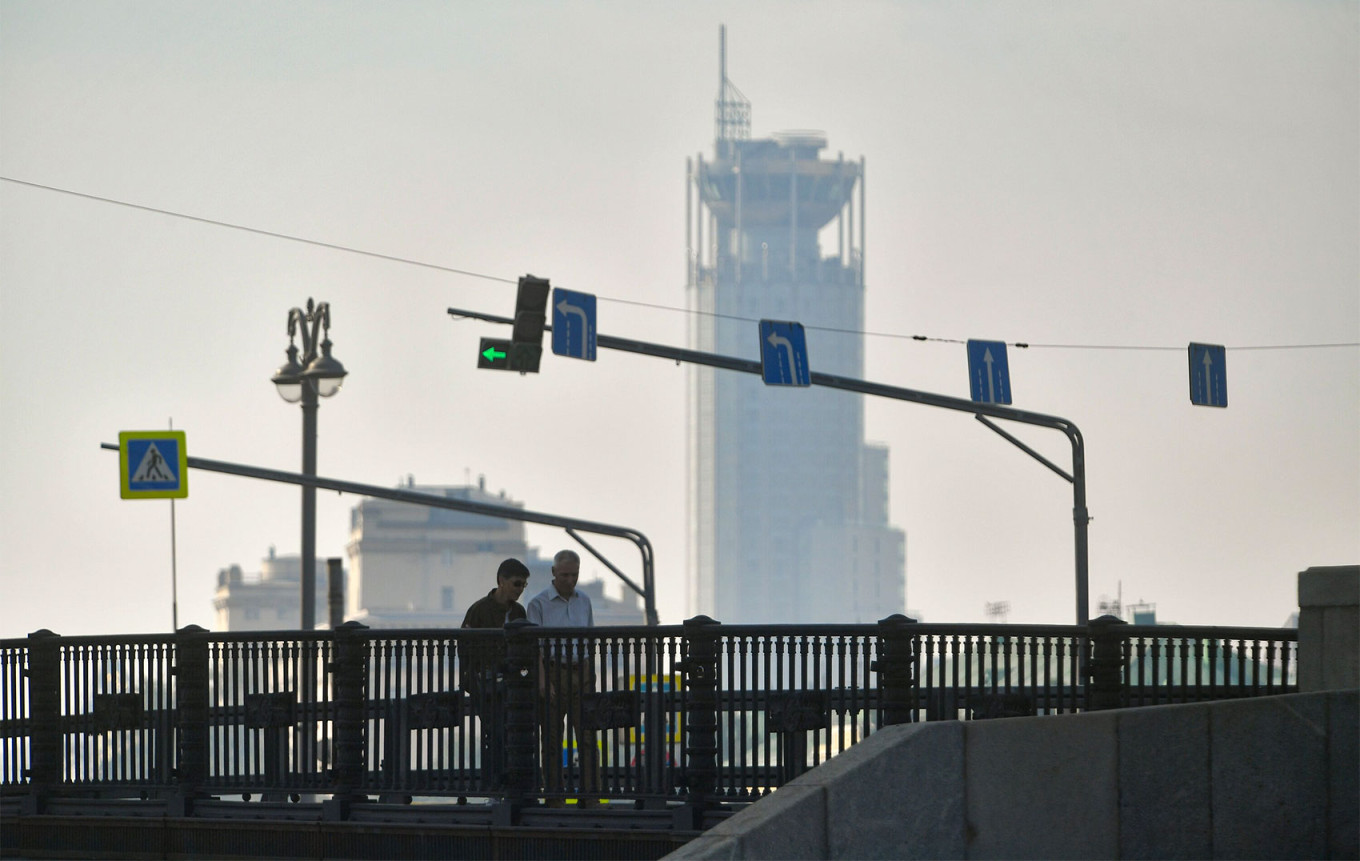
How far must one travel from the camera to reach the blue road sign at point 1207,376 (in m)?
32.0

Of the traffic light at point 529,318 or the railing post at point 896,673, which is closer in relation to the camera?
the railing post at point 896,673

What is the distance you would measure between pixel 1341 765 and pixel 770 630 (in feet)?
10.2

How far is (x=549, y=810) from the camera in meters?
12.1

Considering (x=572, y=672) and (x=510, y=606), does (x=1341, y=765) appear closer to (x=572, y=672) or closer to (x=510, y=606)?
(x=572, y=672)

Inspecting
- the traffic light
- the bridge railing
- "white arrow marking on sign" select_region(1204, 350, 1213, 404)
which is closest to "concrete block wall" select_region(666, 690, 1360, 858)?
the bridge railing

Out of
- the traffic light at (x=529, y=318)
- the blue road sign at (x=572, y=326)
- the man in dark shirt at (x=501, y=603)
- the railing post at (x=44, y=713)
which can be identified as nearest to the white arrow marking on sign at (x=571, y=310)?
the blue road sign at (x=572, y=326)

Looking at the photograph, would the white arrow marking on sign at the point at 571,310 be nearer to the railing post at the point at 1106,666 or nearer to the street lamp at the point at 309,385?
the street lamp at the point at 309,385

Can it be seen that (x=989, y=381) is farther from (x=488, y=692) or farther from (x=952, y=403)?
(x=488, y=692)

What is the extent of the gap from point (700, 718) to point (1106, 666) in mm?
2262

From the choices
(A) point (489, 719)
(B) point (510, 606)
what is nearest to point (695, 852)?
(A) point (489, 719)

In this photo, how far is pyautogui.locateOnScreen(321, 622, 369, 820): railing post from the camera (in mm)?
12570

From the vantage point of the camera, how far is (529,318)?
26.2 metres

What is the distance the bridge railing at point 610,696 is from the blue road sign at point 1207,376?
1940 centimetres

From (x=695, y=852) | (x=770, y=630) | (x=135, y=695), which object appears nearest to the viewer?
(x=695, y=852)
